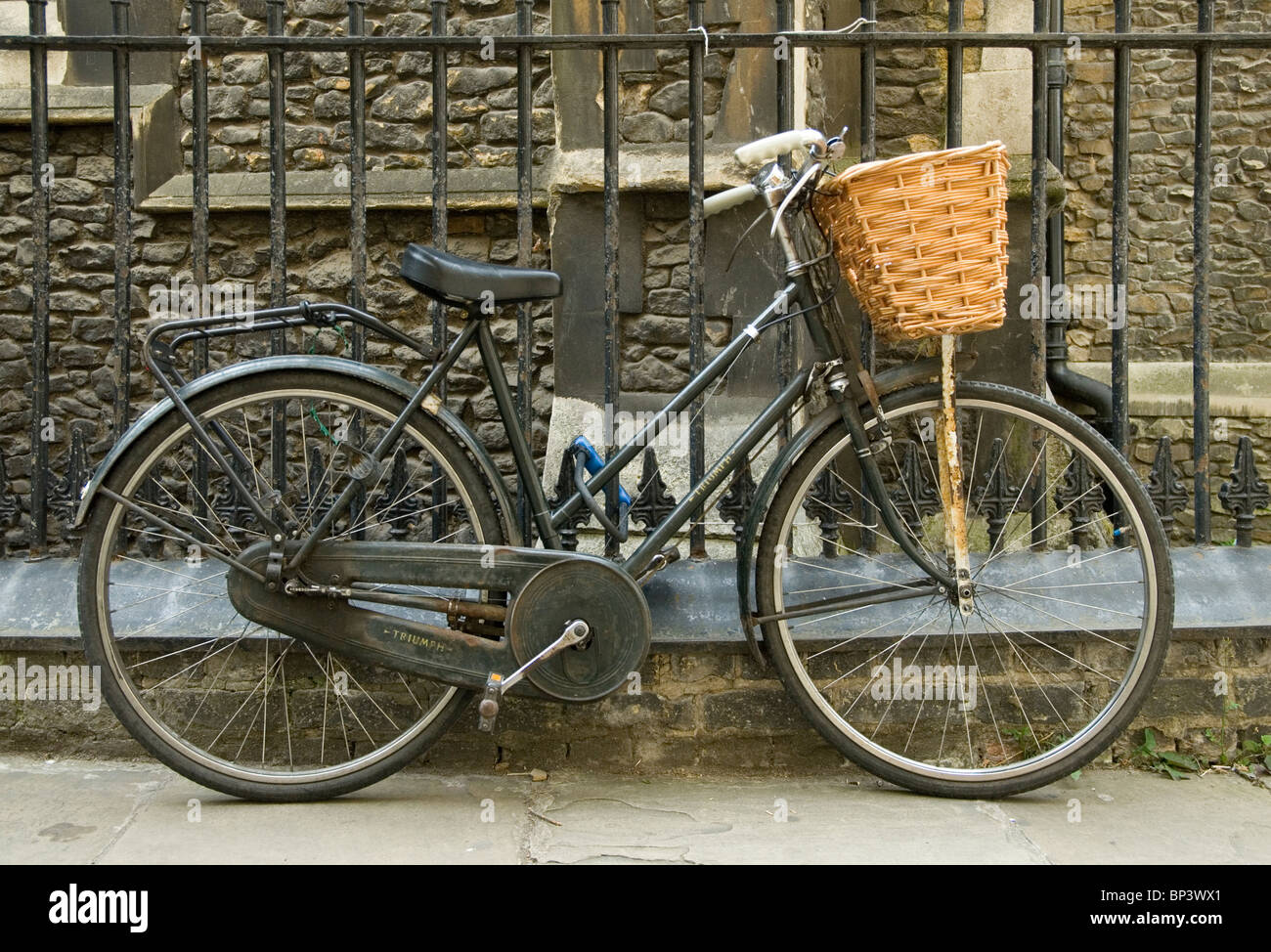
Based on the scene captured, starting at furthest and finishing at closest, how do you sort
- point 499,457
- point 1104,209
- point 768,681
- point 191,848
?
point 1104,209
point 499,457
point 768,681
point 191,848

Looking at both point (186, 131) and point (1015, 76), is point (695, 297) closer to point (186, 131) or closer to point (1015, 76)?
point (1015, 76)

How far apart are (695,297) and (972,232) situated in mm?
859

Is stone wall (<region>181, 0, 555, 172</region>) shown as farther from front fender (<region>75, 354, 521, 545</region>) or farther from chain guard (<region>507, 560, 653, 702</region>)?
chain guard (<region>507, 560, 653, 702</region>)

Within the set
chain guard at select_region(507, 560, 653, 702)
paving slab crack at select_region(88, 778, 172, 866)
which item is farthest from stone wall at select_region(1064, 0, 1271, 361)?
paving slab crack at select_region(88, 778, 172, 866)

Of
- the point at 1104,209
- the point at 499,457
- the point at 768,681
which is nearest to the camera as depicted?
the point at 768,681

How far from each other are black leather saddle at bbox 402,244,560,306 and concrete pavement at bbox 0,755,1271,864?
4.02 feet

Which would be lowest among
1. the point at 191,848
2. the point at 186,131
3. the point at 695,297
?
the point at 191,848

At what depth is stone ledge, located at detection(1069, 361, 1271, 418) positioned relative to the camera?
9.72 m

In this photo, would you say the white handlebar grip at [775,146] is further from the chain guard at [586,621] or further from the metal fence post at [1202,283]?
the metal fence post at [1202,283]

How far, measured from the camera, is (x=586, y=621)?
284 cm

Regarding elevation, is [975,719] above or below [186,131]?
below

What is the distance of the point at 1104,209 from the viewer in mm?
10234

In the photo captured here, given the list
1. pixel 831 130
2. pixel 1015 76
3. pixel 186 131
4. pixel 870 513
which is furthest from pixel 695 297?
pixel 186 131

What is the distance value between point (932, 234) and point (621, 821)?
1.55 metres
